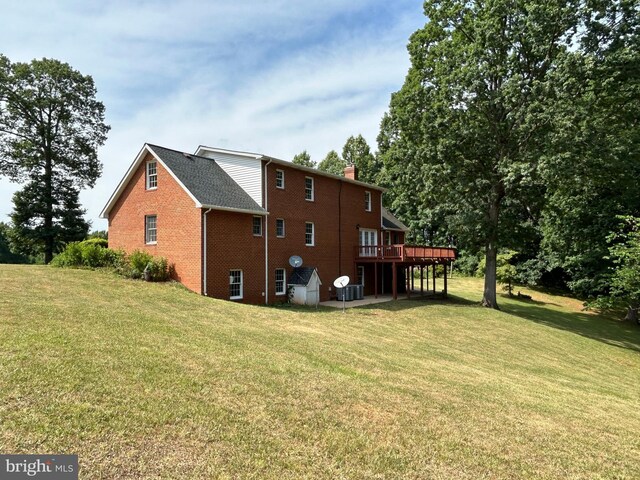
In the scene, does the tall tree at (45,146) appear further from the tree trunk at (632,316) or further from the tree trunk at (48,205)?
the tree trunk at (632,316)

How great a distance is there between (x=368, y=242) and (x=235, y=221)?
12.6 metres

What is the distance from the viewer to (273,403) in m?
6.04

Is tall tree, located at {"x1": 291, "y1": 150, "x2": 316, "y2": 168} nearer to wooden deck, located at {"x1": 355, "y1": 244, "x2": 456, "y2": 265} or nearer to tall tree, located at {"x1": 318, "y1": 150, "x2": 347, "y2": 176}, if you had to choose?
tall tree, located at {"x1": 318, "y1": 150, "x2": 347, "y2": 176}

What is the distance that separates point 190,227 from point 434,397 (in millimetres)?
14335

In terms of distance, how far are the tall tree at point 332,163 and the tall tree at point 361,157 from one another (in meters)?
1.06

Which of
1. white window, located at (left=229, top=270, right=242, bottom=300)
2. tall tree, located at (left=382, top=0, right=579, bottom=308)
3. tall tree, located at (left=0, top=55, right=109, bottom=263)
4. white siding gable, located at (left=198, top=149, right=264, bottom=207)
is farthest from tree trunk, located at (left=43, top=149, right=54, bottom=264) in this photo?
tall tree, located at (left=382, top=0, right=579, bottom=308)

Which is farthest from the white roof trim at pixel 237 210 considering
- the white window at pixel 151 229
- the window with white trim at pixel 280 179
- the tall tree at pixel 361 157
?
the tall tree at pixel 361 157

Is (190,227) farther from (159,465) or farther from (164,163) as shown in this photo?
(159,465)

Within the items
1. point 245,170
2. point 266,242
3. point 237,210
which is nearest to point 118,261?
point 237,210

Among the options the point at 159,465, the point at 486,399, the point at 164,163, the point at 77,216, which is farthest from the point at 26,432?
the point at 77,216

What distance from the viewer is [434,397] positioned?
7.40m

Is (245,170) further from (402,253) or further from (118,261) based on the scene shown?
(402,253)

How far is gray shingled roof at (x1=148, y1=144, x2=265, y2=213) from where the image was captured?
1912cm

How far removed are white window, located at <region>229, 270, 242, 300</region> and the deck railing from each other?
1009 cm
